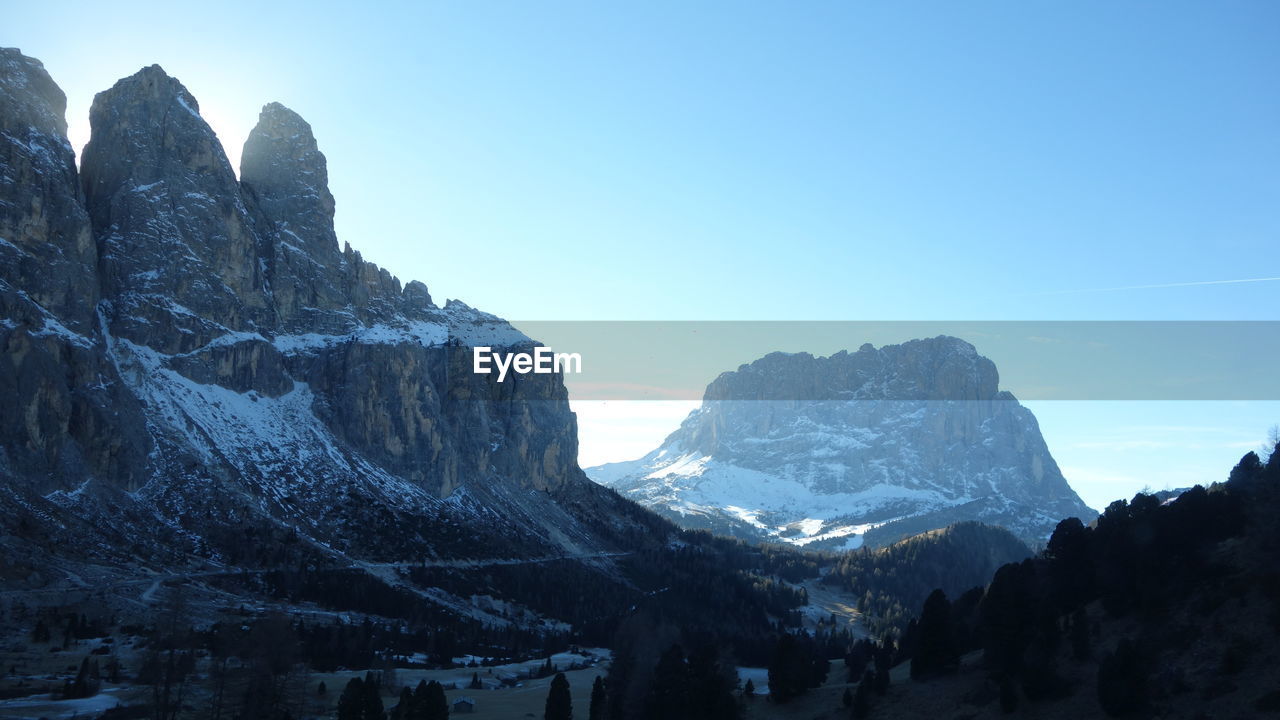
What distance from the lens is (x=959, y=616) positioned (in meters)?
102

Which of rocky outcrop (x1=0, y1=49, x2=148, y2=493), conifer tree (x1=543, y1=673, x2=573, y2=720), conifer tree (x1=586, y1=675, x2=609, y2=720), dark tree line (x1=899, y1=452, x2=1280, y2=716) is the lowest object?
conifer tree (x1=586, y1=675, x2=609, y2=720)

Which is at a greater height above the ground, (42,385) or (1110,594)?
(42,385)

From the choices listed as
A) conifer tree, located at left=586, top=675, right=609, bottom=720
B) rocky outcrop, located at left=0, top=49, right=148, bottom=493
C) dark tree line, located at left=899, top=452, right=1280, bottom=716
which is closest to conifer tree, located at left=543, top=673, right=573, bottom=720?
conifer tree, located at left=586, top=675, right=609, bottom=720

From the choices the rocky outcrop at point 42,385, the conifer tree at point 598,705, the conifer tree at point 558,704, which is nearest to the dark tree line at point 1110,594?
the conifer tree at point 598,705

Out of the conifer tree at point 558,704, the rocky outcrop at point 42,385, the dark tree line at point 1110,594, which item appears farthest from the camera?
the rocky outcrop at point 42,385

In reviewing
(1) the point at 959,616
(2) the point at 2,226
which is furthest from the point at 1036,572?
(2) the point at 2,226

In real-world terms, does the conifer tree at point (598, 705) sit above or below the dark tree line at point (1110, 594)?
below

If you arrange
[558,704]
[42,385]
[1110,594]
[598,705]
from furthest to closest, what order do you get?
[42,385]
[598,705]
[558,704]
[1110,594]

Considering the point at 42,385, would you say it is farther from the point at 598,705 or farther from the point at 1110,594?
the point at 1110,594

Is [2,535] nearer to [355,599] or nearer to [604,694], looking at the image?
[355,599]

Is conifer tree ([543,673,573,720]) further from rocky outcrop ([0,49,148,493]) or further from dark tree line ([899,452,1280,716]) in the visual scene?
rocky outcrop ([0,49,148,493])

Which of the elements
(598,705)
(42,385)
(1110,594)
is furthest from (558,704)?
(42,385)

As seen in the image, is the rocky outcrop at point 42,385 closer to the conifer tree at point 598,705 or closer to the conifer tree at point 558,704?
the conifer tree at point 598,705

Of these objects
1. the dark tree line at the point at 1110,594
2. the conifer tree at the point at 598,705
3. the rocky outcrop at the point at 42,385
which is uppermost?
the rocky outcrop at the point at 42,385
